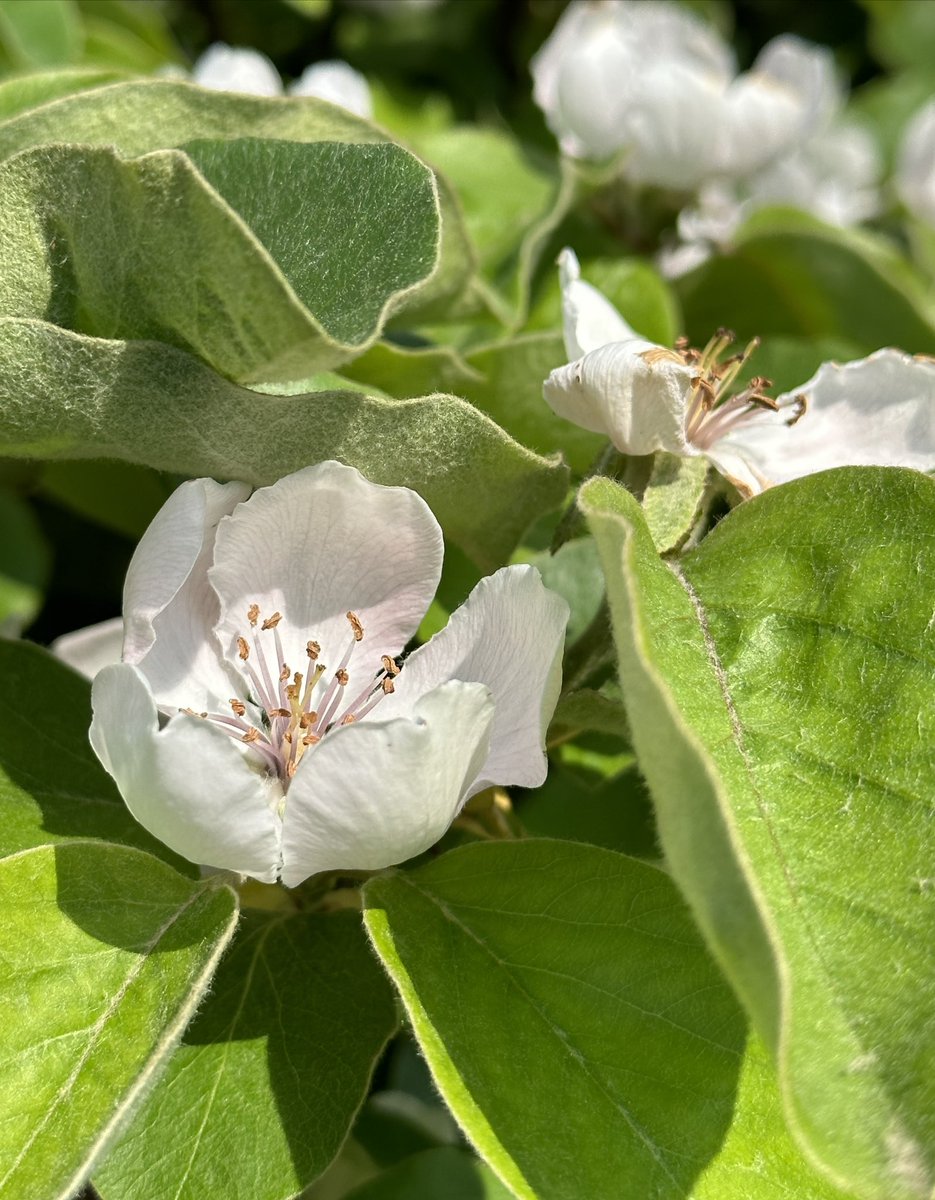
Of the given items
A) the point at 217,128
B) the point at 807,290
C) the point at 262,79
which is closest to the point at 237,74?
the point at 262,79

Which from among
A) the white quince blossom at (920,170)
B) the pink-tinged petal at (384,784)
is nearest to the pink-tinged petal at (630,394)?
the pink-tinged petal at (384,784)

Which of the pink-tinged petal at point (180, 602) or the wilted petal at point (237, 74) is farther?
the wilted petal at point (237, 74)

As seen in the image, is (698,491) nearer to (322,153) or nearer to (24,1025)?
(322,153)

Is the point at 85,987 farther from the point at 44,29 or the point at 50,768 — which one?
the point at 44,29

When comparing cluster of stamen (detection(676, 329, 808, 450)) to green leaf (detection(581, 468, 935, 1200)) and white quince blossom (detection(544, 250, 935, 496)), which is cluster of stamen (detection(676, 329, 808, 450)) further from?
green leaf (detection(581, 468, 935, 1200))

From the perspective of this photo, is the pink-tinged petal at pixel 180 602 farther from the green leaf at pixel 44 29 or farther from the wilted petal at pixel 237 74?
the green leaf at pixel 44 29

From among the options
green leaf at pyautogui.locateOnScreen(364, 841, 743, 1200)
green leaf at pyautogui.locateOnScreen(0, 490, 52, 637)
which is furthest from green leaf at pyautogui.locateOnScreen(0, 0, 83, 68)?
green leaf at pyautogui.locateOnScreen(364, 841, 743, 1200)

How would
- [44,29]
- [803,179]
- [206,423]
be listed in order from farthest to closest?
[803,179] < [44,29] < [206,423]

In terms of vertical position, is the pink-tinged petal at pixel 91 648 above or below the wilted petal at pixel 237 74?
below
